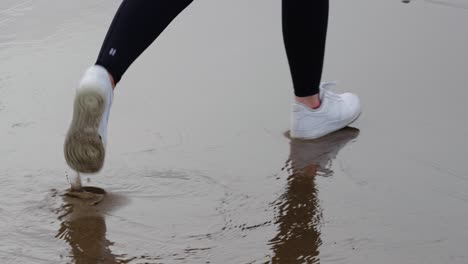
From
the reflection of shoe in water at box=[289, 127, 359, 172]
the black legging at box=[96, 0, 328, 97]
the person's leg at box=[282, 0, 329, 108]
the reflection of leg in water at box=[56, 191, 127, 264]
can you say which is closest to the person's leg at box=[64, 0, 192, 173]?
the black legging at box=[96, 0, 328, 97]

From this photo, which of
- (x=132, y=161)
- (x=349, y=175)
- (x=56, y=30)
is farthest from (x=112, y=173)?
(x=56, y=30)

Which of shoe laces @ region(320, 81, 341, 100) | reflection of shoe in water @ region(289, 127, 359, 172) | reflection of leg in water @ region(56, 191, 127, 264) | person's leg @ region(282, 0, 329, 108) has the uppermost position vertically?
person's leg @ region(282, 0, 329, 108)

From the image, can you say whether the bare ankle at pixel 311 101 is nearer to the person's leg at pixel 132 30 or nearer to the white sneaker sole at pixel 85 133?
the person's leg at pixel 132 30

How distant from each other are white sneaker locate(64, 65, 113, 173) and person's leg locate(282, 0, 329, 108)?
0.68m

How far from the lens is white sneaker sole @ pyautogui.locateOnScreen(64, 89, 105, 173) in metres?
2.12

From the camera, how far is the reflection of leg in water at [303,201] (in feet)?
6.79

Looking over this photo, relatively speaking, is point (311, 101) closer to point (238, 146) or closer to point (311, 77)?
point (311, 77)

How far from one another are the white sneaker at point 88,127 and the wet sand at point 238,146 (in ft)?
0.46

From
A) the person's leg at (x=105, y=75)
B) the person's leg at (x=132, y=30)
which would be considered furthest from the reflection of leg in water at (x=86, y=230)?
the person's leg at (x=132, y=30)

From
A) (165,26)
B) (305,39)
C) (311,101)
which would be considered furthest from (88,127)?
(311,101)

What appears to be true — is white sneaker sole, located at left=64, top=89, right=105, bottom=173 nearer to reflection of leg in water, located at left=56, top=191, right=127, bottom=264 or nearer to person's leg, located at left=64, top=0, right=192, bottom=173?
person's leg, located at left=64, top=0, right=192, bottom=173

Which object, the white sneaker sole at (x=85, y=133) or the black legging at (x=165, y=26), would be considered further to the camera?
the black legging at (x=165, y=26)

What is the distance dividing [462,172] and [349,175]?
324 millimetres

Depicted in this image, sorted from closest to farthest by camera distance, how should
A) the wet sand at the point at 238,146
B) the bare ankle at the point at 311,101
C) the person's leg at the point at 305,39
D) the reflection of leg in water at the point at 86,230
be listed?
1. the reflection of leg in water at the point at 86,230
2. the wet sand at the point at 238,146
3. the person's leg at the point at 305,39
4. the bare ankle at the point at 311,101
